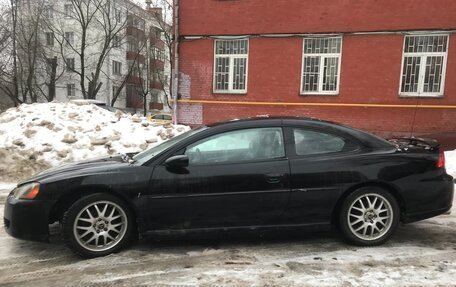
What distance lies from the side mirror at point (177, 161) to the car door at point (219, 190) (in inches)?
1.7

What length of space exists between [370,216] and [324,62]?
31.5ft

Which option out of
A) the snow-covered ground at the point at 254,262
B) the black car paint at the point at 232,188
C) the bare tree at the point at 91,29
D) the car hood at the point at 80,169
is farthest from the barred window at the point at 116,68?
the black car paint at the point at 232,188

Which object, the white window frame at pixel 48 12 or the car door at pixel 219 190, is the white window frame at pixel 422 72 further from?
the white window frame at pixel 48 12

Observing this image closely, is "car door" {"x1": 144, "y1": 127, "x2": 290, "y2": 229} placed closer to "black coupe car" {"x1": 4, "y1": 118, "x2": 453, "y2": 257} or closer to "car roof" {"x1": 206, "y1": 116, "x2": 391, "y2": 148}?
"black coupe car" {"x1": 4, "y1": 118, "x2": 453, "y2": 257}

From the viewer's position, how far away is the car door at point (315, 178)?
4266mm

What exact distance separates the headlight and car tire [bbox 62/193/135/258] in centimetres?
38

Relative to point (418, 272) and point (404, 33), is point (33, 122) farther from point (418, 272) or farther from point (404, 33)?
point (404, 33)

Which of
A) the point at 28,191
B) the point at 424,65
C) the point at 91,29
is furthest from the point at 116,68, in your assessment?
the point at 28,191

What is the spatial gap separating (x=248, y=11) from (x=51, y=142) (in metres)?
7.77

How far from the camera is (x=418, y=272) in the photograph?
373 centimetres

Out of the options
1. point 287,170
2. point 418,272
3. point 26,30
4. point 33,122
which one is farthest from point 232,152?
point 26,30

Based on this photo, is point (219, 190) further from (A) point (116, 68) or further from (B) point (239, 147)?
(A) point (116, 68)

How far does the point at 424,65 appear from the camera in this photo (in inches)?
492

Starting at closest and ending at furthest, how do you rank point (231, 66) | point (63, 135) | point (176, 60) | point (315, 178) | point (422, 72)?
point (315, 178) → point (63, 135) → point (422, 72) → point (231, 66) → point (176, 60)
